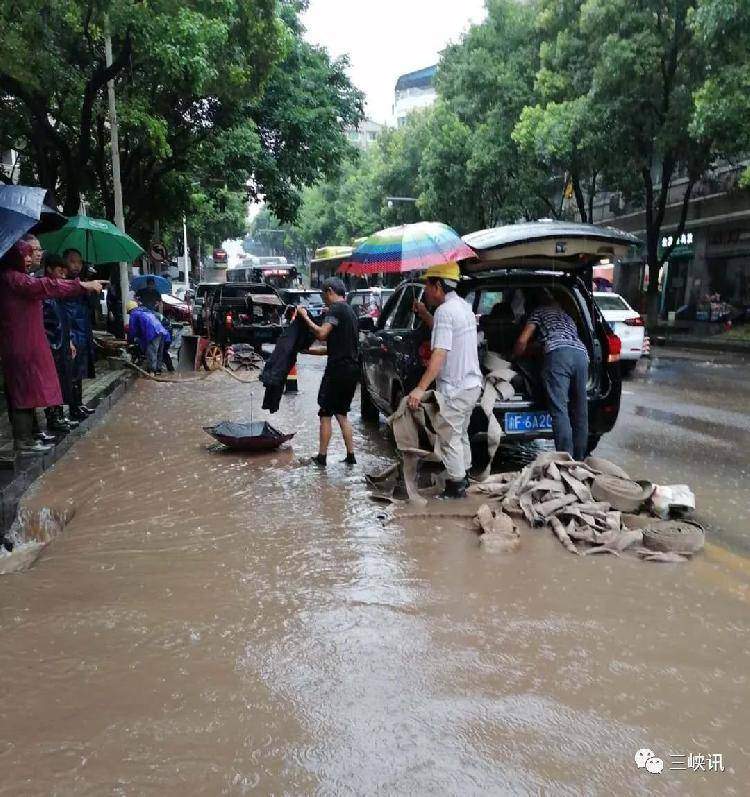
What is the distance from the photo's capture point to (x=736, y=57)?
52.3 ft

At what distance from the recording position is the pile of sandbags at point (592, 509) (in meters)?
4.55

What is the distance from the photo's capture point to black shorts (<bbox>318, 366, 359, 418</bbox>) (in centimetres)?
662

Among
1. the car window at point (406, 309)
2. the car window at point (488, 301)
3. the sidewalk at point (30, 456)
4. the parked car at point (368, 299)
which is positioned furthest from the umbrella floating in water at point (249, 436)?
the parked car at point (368, 299)

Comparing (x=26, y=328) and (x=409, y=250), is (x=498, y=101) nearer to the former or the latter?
(x=409, y=250)

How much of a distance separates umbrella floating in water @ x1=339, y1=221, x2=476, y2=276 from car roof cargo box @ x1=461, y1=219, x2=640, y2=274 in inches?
7.8

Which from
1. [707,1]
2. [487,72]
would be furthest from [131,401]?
[487,72]

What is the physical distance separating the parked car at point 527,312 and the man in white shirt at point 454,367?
57 cm

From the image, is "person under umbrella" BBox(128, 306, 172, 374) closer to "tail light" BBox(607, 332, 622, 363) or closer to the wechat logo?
"tail light" BBox(607, 332, 622, 363)

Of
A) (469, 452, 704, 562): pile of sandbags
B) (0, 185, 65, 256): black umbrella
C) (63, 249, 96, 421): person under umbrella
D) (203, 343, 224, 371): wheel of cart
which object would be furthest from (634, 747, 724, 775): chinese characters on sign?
(203, 343, 224, 371): wheel of cart

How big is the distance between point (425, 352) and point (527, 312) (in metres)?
1.23

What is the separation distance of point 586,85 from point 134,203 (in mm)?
13172

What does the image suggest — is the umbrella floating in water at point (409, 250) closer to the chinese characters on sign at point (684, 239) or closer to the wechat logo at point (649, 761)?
the wechat logo at point (649, 761)

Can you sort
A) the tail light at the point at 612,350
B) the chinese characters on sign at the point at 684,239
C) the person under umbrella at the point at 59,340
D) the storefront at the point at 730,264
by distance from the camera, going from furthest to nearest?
1. the chinese characters on sign at the point at 684,239
2. the storefront at the point at 730,264
3. the person under umbrella at the point at 59,340
4. the tail light at the point at 612,350

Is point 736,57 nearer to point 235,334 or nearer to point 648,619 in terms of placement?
point 235,334
